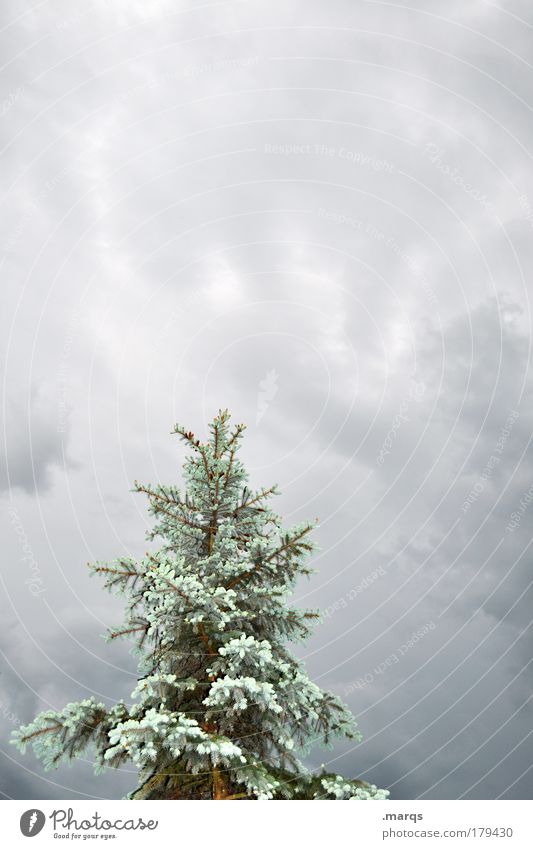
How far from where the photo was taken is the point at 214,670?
909cm

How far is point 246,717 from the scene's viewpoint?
32.1 ft

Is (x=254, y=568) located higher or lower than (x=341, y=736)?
higher

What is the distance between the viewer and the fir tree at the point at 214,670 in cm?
839

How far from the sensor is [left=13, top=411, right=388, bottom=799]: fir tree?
8391 mm
